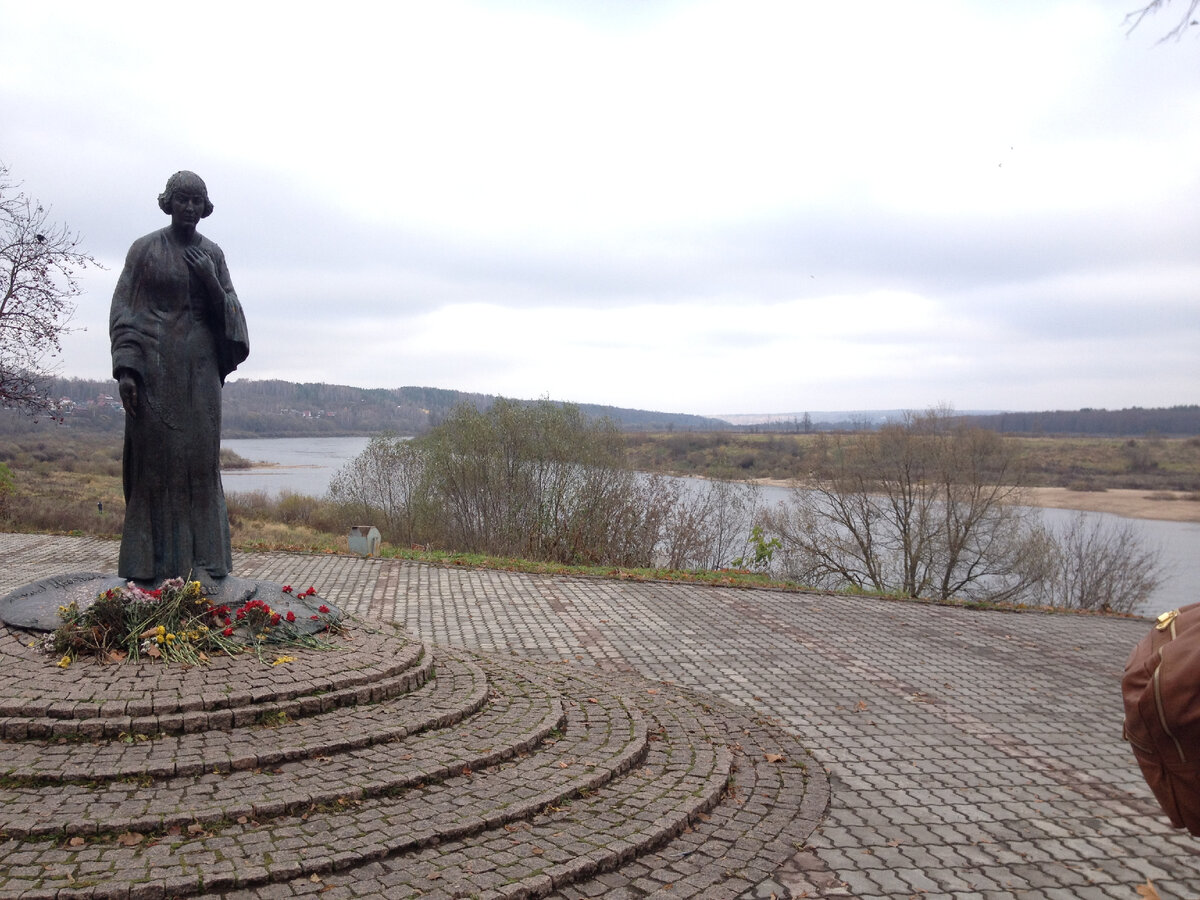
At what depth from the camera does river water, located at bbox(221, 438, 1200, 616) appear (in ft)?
86.8

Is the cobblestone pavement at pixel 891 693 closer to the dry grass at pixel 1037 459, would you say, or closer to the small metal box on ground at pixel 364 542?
the small metal box on ground at pixel 364 542

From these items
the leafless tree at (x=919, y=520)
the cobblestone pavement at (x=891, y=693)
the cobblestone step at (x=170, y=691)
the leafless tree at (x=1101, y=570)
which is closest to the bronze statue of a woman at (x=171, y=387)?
the cobblestone step at (x=170, y=691)

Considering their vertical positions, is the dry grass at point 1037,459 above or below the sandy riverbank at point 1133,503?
above

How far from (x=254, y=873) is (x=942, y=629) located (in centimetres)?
899

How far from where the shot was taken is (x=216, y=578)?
5.89 meters

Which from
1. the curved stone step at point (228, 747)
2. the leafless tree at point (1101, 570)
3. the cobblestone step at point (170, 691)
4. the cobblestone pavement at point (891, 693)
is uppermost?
the cobblestone step at point (170, 691)

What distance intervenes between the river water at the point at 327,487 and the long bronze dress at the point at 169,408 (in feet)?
59.6

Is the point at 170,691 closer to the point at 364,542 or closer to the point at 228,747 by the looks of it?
the point at 228,747

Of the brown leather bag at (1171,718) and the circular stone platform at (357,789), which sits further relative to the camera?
the circular stone platform at (357,789)

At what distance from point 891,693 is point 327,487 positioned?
22219 millimetres

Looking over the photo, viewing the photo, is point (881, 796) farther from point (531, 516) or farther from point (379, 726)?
point (531, 516)

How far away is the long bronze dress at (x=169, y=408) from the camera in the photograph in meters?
5.62

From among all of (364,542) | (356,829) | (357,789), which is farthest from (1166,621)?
(364,542)

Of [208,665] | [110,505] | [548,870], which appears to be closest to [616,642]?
[208,665]
